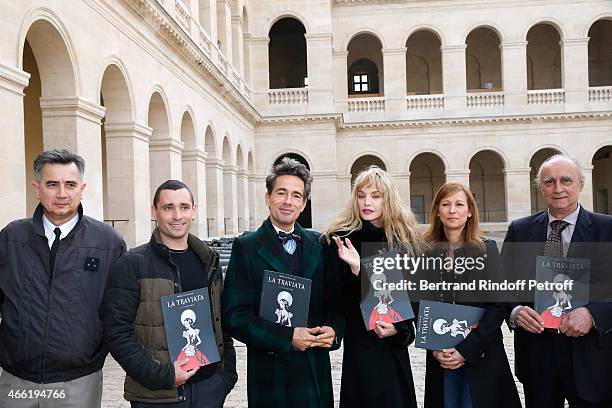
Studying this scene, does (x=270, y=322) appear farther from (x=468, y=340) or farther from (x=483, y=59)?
(x=483, y=59)

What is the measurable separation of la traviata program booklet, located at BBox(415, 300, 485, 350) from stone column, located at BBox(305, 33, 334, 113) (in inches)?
947

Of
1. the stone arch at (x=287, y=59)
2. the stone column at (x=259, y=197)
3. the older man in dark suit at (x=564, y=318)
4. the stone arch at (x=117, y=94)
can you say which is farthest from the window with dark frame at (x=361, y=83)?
the older man in dark suit at (x=564, y=318)

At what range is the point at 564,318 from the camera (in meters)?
3.37

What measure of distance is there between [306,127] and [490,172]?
1249cm

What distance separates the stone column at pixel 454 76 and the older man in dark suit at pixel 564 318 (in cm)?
2548

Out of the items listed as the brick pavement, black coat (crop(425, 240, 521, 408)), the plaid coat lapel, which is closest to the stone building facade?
the brick pavement

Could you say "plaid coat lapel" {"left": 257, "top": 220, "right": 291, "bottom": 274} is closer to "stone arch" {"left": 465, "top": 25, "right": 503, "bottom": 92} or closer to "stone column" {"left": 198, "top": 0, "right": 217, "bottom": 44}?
"stone column" {"left": 198, "top": 0, "right": 217, "bottom": 44}

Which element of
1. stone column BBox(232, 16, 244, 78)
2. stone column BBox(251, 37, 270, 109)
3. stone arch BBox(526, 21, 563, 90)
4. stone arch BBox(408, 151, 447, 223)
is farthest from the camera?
stone arch BBox(408, 151, 447, 223)

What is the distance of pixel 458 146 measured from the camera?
28.2 meters

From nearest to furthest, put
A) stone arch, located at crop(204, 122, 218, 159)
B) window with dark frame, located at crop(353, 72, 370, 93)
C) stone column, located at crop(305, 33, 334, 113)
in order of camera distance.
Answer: stone arch, located at crop(204, 122, 218, 159), stone column, located at crop(305, 33, 334, 113), window with dark frame, located at crop(353, 72, 370, 93)

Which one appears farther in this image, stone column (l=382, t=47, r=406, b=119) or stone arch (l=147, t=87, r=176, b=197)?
stone column (l=382, t=47, r=406, b=119)

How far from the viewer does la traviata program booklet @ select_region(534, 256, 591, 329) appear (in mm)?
3371

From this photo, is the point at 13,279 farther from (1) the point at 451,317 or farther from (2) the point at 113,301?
(1) the point at 451,317

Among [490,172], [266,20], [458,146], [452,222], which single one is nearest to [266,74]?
[266,20]
